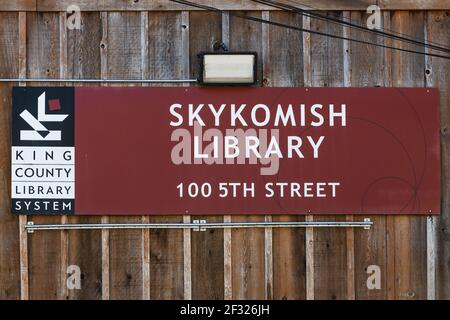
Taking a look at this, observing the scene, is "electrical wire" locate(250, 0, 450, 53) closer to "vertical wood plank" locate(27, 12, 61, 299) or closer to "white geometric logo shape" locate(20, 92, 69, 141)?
"vertical wood plank" locate(27, 12, 61, 299)

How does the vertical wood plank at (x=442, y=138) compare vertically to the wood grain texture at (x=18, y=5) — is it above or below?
below

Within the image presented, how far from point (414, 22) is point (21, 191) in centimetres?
358

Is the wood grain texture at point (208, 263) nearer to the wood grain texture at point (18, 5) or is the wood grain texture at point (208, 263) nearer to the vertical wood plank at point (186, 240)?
the vertical wood plank at point (186, 240)

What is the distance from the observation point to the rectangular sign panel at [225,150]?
214 inches

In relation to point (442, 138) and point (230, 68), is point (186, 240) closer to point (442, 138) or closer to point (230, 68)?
point (230, 68)

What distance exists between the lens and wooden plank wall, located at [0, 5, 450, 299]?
17.9 feet

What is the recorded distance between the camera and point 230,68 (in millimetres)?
5449

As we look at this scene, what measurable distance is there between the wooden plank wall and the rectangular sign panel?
119 millimetres

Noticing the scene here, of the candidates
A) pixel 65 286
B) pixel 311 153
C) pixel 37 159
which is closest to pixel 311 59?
pixel 311 153

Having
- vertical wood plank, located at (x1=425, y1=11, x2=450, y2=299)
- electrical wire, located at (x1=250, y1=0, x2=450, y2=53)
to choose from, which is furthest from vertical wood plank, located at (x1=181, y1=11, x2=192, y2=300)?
vertical wood plank, located at (x1=425, y1=11, x2=450, y2=299)

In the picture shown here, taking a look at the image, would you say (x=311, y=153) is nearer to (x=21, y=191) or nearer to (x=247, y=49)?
(x=247, y=49)

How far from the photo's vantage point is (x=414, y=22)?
5.54 m

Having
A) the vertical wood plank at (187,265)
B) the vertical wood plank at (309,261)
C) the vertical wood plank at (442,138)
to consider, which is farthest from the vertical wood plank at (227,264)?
the vertical wood plank at (442,138)

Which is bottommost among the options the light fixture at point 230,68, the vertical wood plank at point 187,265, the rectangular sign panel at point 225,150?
the vertical wood plank at point 187,265
